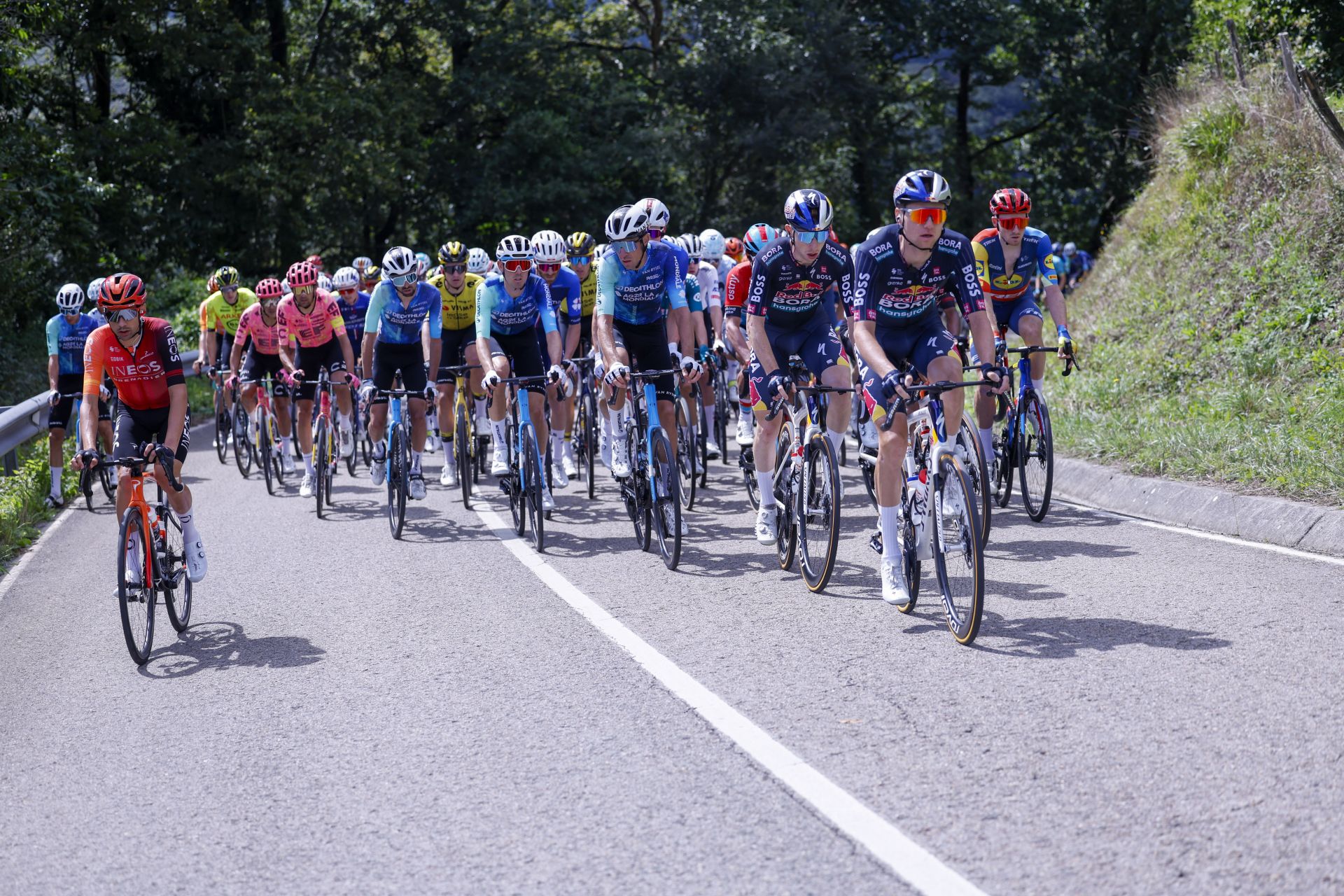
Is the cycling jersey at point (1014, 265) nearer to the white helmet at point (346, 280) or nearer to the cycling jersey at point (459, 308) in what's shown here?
the cycling jersey at point (459, 308)

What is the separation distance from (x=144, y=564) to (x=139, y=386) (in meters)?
1.33

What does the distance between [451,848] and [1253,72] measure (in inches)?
699

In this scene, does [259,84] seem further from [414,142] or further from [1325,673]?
[1325,673]

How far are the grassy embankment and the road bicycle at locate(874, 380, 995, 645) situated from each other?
345 cm

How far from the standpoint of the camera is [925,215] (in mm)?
7223

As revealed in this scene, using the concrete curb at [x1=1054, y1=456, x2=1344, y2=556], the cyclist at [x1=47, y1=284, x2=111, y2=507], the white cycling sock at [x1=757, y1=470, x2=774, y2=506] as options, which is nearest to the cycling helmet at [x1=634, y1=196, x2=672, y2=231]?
the white cycling sock at [x1=757, y1=470, x2=774, y2=506]

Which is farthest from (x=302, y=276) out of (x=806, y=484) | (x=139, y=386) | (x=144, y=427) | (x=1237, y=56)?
(x=1237, y=56)

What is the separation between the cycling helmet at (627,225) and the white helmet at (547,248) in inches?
Answer: 55.5

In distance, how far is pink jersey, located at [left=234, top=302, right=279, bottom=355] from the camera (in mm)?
14664

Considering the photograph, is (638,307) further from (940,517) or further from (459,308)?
(940,517)

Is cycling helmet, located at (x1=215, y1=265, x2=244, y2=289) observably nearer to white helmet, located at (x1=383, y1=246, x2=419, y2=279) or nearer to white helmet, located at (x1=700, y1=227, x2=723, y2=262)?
white helmet, located at (x1=383, y1=246, x2=419, y2=279)

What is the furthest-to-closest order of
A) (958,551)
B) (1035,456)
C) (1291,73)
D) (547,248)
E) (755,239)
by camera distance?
(1291,73) → (547,248) → (755,239) → (1035,456) → (958,551)

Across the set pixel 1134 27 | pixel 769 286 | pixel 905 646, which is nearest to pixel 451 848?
pixel 905 646

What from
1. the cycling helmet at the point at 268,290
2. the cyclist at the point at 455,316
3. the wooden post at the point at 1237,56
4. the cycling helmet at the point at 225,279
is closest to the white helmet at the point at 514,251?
the cyclist at the point at 455,316
